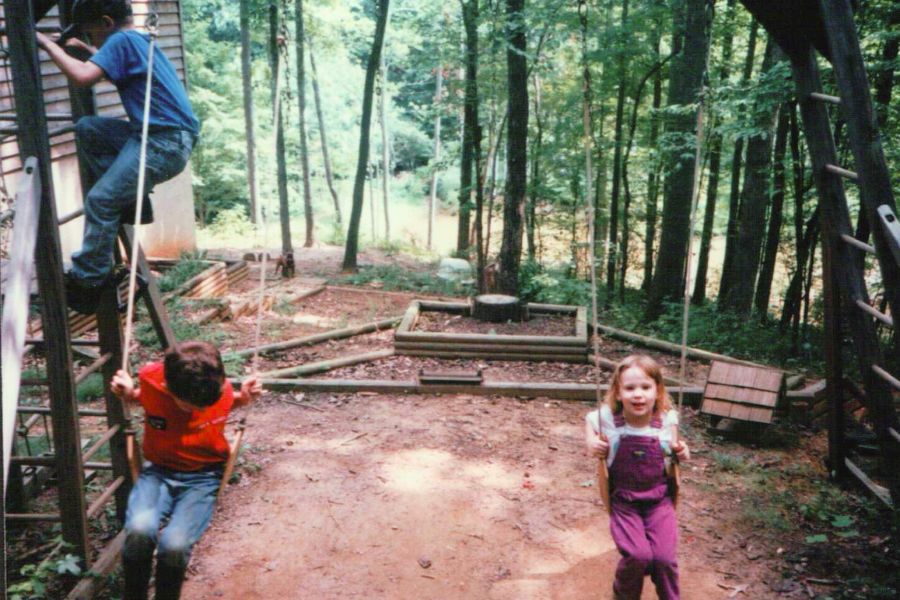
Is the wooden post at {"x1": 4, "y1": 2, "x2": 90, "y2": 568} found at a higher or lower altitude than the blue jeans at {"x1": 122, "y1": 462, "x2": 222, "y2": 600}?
higher

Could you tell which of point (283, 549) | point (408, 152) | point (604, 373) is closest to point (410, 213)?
point (408, 152)

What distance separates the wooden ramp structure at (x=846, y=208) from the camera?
371 cm

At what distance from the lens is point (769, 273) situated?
11820mm

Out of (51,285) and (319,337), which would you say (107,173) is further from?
(319,337)

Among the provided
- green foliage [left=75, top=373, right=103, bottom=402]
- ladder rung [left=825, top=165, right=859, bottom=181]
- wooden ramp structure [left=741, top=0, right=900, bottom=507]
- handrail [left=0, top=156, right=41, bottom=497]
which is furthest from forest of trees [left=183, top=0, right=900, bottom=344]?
green foliage [left=75, top=373, right=103, bottom=402]

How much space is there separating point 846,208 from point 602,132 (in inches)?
551

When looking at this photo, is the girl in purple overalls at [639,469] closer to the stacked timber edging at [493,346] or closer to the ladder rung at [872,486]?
the ladder rung at [872,486]

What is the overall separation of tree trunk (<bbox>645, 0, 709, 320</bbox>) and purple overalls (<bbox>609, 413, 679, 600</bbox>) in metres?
8.72

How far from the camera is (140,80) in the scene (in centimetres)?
366

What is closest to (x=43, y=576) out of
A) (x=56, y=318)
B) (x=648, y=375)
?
(x=56, y=318)

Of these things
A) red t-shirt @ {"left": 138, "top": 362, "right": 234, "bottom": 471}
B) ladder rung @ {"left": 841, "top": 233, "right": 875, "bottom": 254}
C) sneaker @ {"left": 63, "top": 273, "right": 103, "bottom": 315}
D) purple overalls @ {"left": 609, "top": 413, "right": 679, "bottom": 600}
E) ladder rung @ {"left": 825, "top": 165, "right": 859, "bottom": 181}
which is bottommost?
purple overalls @ {"left": 609, "top": 413, "right": 679, "bottom": 600}

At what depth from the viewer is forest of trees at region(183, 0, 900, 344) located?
8.41m

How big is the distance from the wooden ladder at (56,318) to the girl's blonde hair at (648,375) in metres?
2.80

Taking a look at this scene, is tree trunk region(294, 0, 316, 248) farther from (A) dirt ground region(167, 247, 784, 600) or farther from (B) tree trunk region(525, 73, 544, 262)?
(A) dirt ground region(167, 247, 784, 600)
